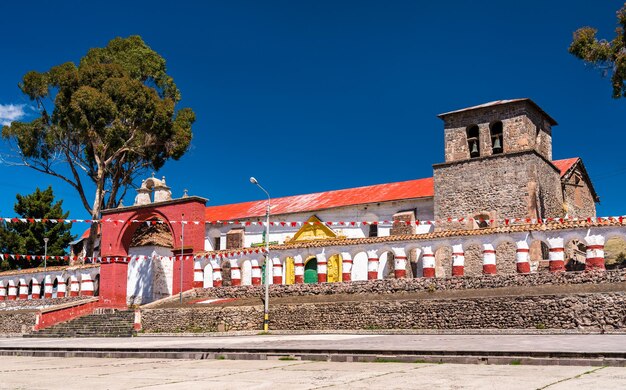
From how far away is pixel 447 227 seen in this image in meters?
32.5

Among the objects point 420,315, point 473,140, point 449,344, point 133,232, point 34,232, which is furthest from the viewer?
point 34,232

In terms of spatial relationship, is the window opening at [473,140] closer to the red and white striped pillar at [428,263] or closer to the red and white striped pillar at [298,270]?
Answer: the red and white striped pillar at [428,263]

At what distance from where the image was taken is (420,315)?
836 inches

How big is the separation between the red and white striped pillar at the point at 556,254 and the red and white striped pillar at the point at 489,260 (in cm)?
222

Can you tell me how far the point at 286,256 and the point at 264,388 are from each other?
76.5 feet

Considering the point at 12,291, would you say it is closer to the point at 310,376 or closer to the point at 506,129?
the point at 506,129

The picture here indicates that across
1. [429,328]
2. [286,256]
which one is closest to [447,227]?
[286,256]

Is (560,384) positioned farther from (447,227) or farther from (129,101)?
(129,101)

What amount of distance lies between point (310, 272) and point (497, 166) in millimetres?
11772

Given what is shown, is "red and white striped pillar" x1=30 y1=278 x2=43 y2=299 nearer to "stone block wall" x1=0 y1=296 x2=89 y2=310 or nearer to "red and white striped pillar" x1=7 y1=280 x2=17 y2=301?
"stone block wall" x1=0 y1=296 x2=89 y2=310

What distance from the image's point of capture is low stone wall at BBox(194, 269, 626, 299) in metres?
20.9


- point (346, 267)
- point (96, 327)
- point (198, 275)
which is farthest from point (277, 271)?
point (96, 327)

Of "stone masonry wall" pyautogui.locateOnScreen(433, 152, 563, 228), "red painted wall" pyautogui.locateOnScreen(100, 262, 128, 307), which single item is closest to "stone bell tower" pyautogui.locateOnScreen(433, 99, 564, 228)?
"stone masonry wall" pyautogui.locateOnScreen(433, 152, 563, 228)

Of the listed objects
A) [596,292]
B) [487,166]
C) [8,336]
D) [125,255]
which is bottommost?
[8,336]
